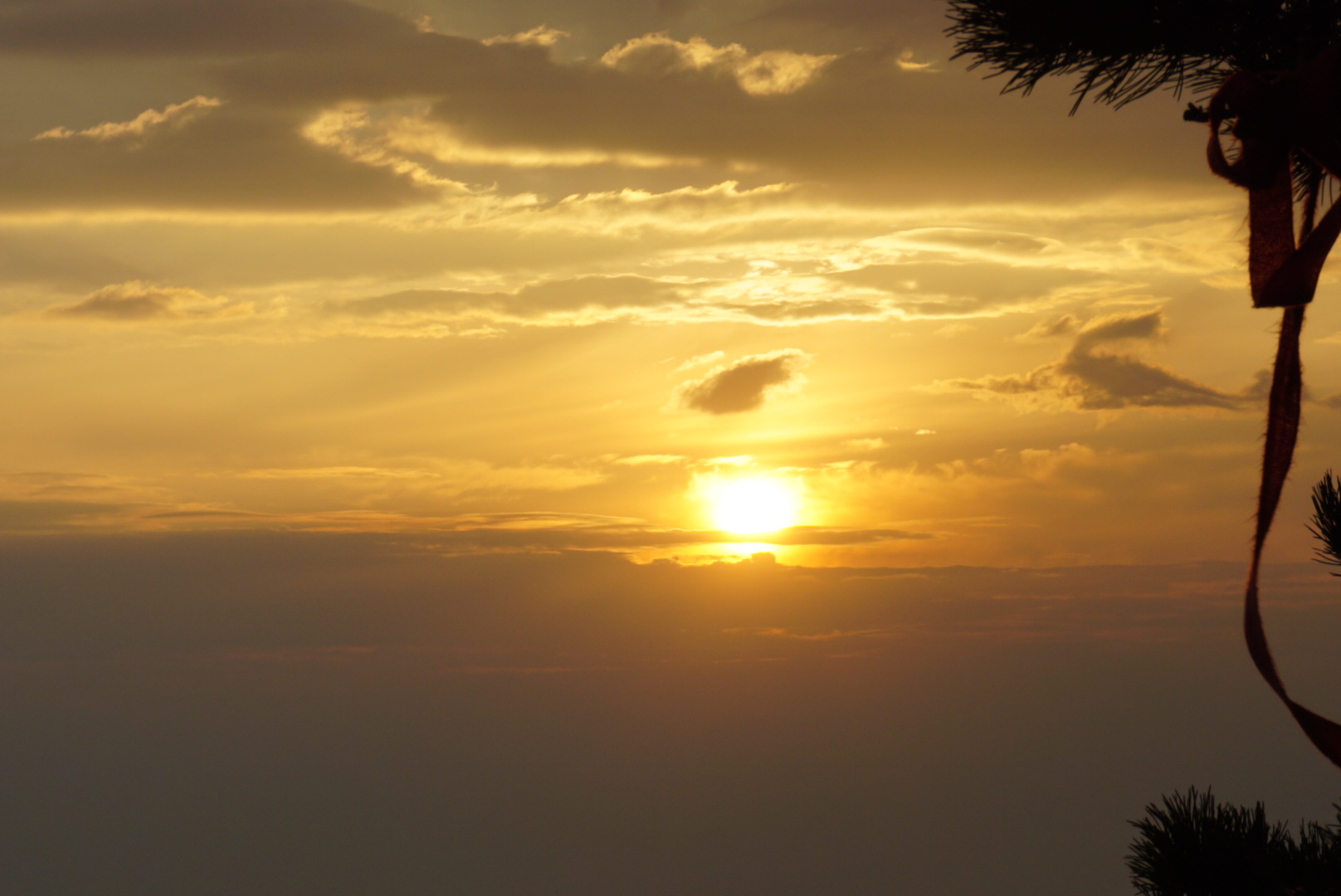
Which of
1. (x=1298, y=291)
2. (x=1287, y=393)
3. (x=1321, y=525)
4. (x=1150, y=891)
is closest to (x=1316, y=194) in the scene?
(x=1287, y=393)

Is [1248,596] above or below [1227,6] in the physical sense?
below

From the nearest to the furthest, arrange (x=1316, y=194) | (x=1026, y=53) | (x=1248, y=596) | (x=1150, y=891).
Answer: (x=1248, y=596)
(x=1316, y=194)
(x=1026, y=53)
(x=1150, y=891)

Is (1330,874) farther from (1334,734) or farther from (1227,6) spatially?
(1227,6)

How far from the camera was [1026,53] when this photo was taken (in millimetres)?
4352

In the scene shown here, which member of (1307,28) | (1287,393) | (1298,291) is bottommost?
(1287,393)

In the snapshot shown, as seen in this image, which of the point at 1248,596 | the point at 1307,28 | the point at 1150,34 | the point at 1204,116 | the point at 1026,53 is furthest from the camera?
the point at 1026,53

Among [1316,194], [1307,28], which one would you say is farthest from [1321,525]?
[1307,28]

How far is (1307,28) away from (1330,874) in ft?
11.0

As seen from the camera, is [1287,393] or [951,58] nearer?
[1287,393]

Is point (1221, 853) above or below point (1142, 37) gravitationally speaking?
below

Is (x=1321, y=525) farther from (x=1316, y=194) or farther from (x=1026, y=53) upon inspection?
(x=1026, y=53)

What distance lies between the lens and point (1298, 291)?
221 centimetres

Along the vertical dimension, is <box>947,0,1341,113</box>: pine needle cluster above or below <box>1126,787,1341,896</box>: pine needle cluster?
above

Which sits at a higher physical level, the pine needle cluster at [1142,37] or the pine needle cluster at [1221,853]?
the pine needle cluster at [1142,37]
